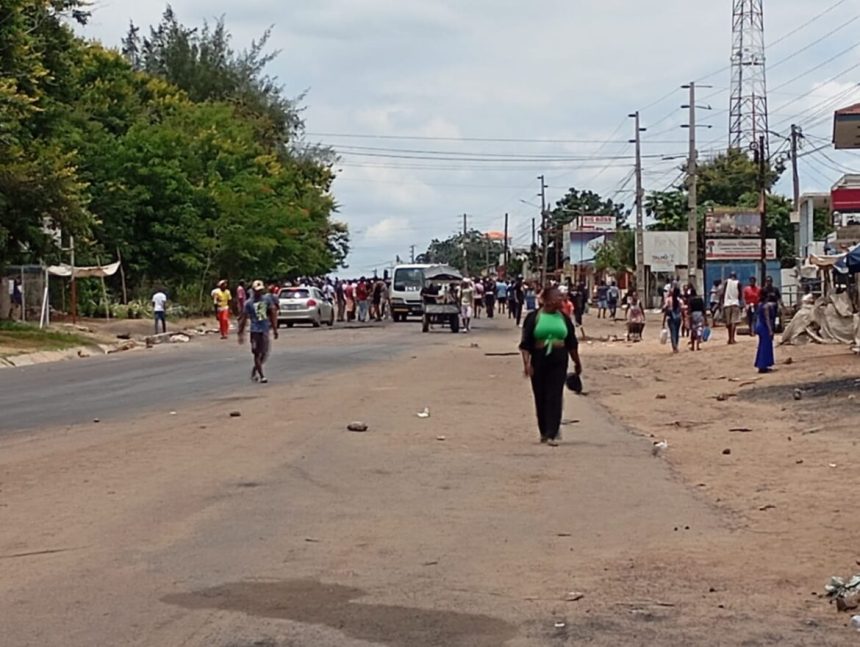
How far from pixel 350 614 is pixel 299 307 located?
4455 centimetres

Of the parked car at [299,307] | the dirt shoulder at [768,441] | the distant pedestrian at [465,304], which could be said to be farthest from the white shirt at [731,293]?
the parked car at [299,307]

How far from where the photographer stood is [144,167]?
2124 inches

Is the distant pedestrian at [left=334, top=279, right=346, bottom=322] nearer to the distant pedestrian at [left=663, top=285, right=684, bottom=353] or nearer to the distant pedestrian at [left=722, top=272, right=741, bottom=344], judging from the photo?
the distant pedestrian at [left=722, top=272, right=741, bottom=344]

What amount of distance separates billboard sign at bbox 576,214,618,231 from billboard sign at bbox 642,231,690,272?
38.5 meters

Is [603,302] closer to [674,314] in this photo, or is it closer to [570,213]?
[674,314]

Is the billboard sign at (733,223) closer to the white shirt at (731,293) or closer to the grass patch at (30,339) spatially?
the white shirt at (731,293)

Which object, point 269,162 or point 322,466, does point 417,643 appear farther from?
point 269,162

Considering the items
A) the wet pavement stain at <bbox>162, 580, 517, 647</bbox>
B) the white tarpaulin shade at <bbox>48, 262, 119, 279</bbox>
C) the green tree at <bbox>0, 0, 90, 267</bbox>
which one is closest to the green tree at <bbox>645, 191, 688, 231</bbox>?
the white tarpaulin shade at <bbox>48, 262, 119, 279</bbox>

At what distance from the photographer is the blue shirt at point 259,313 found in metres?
23.6

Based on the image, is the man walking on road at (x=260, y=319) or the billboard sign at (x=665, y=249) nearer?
the man walking on road at (x=260, y=319)

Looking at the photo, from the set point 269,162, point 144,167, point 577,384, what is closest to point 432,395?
point 577,384

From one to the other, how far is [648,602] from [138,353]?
2992 centimetres

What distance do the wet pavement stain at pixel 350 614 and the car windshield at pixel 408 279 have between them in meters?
49.7

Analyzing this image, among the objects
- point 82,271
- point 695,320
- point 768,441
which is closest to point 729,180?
point 82,271
